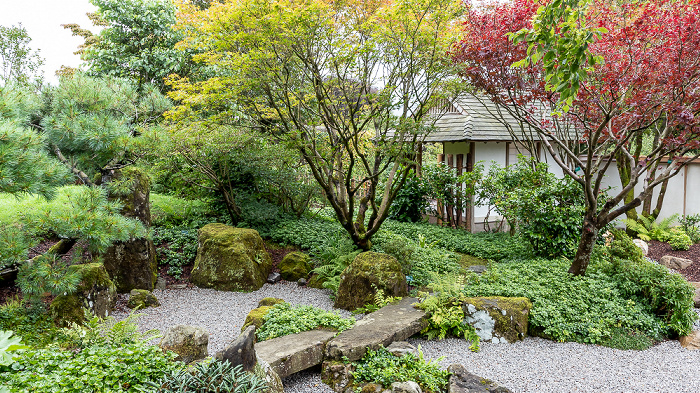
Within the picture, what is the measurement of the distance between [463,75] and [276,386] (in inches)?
249

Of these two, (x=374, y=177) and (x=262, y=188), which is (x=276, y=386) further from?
(x=262, y=188)

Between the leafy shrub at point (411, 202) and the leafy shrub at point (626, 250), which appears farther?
the leafy shrub at point (411, 202)

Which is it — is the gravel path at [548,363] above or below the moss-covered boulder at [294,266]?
below

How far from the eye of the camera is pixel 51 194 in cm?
425

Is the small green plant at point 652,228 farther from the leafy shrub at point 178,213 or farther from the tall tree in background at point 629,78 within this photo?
the leafy shrub at point 178,213

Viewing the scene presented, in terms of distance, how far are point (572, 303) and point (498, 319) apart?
1.23m

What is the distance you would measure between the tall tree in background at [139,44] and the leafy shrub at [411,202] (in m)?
7.57

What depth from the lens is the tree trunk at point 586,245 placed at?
6691 mm

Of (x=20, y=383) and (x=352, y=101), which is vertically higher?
(x=352, y=101)

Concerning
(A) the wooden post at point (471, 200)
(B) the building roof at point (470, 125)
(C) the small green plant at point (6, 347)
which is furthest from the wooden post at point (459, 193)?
(C) the small green plant at point (6, 347)

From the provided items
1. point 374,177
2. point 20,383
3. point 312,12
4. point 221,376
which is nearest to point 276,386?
point 221,376

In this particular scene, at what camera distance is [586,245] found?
22.1ft

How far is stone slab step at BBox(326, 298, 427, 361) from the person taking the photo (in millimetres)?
4730

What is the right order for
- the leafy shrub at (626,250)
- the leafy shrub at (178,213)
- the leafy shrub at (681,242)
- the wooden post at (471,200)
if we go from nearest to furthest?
the leafy shrub at (626,250)
the leafy shrub at (178,213)
the leafy shrub at (681,242)
the wooden post at (471,200)
